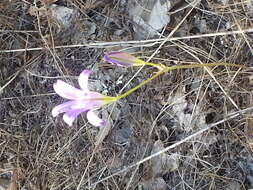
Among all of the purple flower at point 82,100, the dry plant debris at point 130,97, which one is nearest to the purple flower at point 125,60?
the purple flower at point 82,100

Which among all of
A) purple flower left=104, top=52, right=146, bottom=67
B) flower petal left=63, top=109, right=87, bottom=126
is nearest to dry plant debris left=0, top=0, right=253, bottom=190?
purple flower left=104, top=52, right=146, bottom=67

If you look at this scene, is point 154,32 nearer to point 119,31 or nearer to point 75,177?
point 119,31

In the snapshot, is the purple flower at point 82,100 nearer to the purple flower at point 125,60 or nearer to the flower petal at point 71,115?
the flower petal at point 71,115

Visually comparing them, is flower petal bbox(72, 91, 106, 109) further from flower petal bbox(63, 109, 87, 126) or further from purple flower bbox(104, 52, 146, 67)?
purple flower bbox(104, 52, 146, 67)

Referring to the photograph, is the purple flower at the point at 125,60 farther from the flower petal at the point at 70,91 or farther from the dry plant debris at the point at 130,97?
the dry plant debris at the point at 130,97

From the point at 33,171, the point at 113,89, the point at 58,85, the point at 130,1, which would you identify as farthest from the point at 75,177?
the point at 130,1

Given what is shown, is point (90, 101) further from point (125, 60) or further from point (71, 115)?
point (125, 60)

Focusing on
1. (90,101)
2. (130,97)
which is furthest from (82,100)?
(130,97)

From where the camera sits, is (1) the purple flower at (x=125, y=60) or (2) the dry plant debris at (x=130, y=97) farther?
(2) the dry plant debris at (x=130, y=97)

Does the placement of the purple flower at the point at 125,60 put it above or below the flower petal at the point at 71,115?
above
